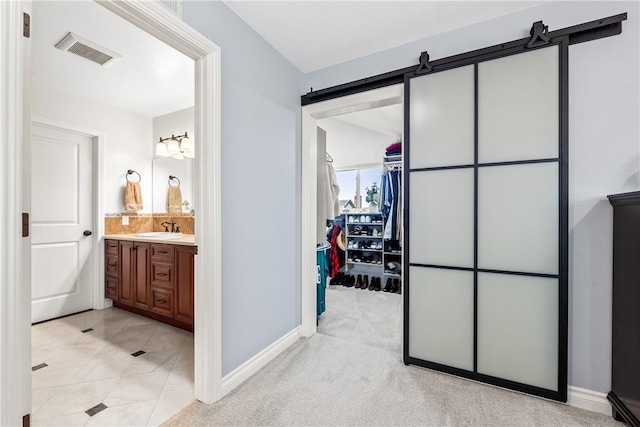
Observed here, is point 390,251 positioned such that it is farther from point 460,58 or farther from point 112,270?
point 112,270

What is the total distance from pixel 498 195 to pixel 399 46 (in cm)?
135

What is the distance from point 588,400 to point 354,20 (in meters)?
2.79

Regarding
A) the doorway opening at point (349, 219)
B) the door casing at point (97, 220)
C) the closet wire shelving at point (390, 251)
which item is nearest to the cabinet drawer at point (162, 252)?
the door casing at point (97, 220)

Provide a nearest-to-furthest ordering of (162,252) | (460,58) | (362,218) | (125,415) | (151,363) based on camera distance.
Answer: (125,415) < (460,58) < (151,363) < (162,252) < (362,218)

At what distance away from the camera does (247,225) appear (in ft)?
6.64

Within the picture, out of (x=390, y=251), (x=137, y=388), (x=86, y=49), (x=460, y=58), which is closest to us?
(x=137, y=388)

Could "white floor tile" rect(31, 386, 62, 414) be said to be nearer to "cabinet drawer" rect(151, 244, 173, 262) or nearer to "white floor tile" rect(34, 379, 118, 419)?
"white floor tile" rect(34, 379, 118, 419)

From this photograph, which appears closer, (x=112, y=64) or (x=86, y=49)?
(x=86, y=49)

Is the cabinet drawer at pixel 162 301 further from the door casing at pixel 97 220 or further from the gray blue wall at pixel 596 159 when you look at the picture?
the gray blue wall at pixel 596 159

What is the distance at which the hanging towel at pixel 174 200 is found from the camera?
381cm

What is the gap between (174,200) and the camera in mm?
3838

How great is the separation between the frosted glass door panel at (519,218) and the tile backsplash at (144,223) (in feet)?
10.4

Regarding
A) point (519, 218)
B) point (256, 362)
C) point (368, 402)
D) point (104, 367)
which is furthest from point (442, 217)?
point (104, 367)

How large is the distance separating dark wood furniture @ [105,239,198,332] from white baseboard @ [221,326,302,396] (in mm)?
865
